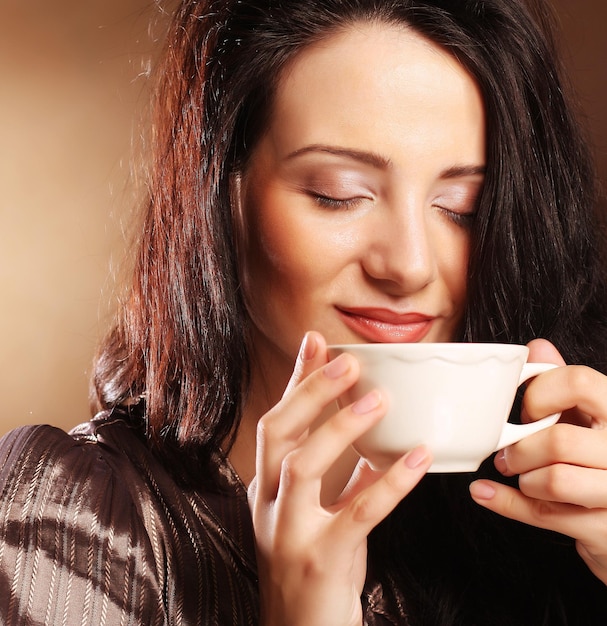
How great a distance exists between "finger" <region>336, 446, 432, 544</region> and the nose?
14.3 inches

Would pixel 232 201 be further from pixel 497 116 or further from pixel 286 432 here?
pixel 286 432

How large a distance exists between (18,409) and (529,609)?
8.90 feet

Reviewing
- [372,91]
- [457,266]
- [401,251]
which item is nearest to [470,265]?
[457,266]

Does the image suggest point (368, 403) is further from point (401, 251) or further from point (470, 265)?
point (470, 265)

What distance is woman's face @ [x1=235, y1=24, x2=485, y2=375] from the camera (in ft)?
3.71

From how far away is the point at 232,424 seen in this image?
4.42 feet

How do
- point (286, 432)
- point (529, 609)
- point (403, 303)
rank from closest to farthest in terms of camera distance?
point (286, 432) → point (403, 303) → point (529, 609)

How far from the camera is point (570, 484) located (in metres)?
0.89

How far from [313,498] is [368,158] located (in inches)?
19.3

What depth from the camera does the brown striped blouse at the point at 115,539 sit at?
3.51 ft

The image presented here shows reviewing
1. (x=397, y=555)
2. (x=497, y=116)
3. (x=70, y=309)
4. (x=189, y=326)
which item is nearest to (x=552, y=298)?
(x=497, y=116)

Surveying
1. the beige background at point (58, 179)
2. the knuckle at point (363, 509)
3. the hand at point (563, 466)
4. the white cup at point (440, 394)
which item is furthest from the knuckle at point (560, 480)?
the beige background at point (58, 179)

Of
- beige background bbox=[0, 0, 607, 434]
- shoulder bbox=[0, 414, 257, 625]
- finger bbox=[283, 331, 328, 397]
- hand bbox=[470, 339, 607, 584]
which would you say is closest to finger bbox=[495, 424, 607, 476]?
hand bbox=[470, 339, 607, 584]

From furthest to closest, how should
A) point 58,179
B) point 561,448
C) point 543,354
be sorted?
1. point 58,179
2. point 543,354
3. point 561,448
